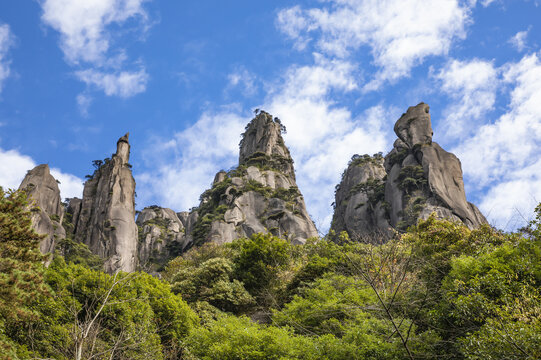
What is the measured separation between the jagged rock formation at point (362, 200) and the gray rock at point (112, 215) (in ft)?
86.5

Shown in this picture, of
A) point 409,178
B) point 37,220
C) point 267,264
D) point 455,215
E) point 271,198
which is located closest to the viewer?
point 267,264

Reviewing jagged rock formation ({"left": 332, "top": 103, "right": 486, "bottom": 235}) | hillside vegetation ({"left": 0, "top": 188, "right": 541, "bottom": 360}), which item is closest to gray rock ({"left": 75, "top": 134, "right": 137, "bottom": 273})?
hillside vegetation ({"left": 0, "top": 188, "right": 541, "bottom": 360})

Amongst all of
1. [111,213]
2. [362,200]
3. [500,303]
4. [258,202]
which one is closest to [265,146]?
[258,202]

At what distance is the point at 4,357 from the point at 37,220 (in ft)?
94.1

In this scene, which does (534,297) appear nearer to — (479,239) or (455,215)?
→ (479,239)

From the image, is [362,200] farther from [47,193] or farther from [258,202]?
[47,193]

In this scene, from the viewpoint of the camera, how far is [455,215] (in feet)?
145

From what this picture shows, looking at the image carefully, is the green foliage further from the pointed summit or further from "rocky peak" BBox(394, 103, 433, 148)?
the pointed summit

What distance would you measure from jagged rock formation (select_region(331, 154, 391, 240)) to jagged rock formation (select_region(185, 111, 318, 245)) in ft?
25.8

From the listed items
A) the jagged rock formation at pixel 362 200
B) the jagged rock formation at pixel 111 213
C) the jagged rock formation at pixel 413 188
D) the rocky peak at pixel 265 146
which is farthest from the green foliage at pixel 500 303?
the rocky peak at pixel 265 146

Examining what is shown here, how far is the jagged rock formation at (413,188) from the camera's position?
45531mm

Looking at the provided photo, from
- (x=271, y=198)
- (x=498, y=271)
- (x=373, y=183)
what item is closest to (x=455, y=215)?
(x=373, y=183)

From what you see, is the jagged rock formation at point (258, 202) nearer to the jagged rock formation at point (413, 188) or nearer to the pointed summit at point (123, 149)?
the jagged rock formation at point (413, 188)

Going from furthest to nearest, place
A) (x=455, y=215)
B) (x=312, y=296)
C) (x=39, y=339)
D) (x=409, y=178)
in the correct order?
(x=409, y=178), (x=455, y=215), (x=312, y=296), (x=39, y=339)
